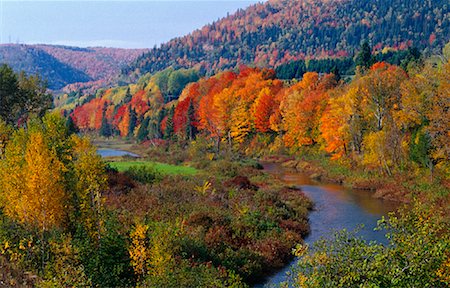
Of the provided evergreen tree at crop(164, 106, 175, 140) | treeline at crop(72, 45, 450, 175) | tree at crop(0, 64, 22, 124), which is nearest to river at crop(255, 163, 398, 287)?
treeline at crop(72, 45, 450, 175)

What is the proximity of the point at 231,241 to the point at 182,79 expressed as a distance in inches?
4240

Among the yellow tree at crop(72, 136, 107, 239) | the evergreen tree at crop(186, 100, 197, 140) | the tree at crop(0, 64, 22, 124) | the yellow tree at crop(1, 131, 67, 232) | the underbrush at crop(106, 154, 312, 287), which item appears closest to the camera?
the underbrush at crop(106, 154, 312, 287)

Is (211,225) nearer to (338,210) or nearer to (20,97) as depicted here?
(338,210)

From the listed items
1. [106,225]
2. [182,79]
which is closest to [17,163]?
[106,225]

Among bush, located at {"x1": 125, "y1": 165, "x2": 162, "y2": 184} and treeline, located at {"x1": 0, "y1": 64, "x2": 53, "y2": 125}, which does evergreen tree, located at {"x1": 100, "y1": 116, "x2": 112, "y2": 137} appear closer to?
treeline, located at {"x1": 0, "y1": 64, "x2": 53, "y2": 125}

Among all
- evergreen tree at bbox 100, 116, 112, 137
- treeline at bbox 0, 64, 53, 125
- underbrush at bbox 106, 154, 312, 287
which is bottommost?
evergreen tree at bbox 100, 116, 112, 137

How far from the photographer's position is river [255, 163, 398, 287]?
30.3 m

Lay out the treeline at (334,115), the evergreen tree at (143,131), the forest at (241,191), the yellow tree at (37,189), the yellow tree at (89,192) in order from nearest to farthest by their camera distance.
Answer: the forest at (241,191) → the yellow tree at (37,189) → the yellow tree at (89,192) → the treeline at (334,115) → the evergreen tree at (143,131)

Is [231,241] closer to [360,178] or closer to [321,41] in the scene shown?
Answer: [360,178]

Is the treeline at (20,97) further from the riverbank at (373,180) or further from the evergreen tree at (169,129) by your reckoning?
the evergreen tree at (169,129)

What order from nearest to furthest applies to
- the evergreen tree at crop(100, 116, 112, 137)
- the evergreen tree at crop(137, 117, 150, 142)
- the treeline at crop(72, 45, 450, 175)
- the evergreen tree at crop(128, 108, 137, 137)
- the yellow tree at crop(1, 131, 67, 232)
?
the yellow tree at crop(1, 131, 67, 232) < the treeline at crop(72, 45, 450, 175) < the evergreen tree at crop(137, 117, 150, 142) < the evergreen tree at crop(128, 108, 137, 137) < the evergreen tree at crop(100, 116, 112, 137)

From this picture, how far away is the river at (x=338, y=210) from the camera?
99.3 feet

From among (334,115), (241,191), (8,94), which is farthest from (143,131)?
(241,191)

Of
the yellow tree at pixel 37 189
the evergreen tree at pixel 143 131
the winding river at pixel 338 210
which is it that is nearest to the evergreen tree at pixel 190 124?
the evergreen tree at pixel 143 131
